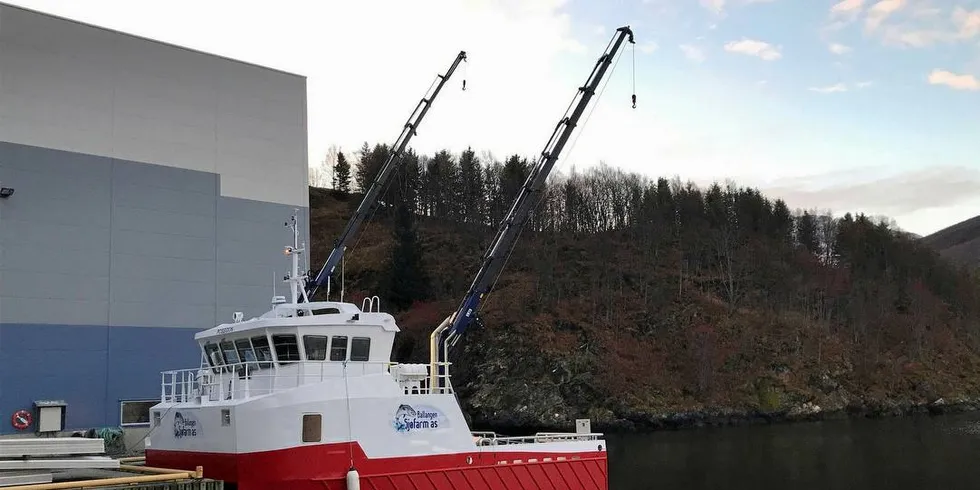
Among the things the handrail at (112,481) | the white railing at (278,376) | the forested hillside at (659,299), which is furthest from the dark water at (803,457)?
the handrail at (112,481)

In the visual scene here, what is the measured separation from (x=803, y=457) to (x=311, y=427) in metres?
27.5

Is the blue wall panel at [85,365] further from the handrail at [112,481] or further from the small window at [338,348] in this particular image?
the small window at [338,348]

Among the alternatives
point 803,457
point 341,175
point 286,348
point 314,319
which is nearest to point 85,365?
point 286,348

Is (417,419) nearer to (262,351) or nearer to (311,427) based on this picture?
(311,427)

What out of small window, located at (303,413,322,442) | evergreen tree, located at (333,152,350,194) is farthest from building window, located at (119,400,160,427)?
evergreen tree, located at (333,152,350,194)

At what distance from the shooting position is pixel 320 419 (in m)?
15.3

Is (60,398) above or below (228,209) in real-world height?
below

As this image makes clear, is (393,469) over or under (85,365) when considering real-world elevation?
under

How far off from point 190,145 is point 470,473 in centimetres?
1753

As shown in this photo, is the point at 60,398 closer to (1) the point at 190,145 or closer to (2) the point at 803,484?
(1) the point at 190,145

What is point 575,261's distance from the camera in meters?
74.9

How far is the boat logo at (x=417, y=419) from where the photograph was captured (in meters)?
16.4

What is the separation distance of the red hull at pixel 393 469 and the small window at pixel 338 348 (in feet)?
6.52

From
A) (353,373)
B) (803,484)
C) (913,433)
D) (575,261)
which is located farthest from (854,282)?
(353,373)
